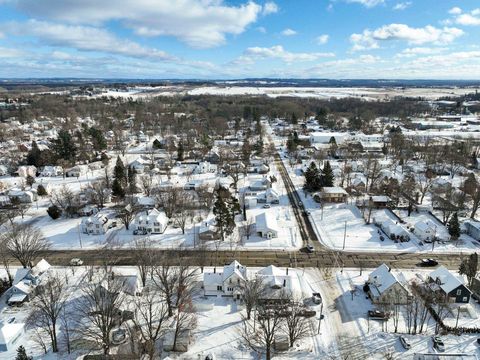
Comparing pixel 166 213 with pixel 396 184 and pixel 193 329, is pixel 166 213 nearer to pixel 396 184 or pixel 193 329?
pixel 193 329

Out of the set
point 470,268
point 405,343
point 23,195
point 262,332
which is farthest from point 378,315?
point 23,195

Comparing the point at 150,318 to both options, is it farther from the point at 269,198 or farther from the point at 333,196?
the point at 333,196

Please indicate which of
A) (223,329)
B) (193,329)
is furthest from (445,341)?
(193,329)

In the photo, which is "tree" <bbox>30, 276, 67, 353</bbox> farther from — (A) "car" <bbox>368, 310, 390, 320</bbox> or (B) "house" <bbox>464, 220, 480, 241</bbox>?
(B) "house" <bbox>464, 220, 480, 241</bbox>

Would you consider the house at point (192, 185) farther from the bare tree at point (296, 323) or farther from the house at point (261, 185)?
the bare tree at point (296, 323)

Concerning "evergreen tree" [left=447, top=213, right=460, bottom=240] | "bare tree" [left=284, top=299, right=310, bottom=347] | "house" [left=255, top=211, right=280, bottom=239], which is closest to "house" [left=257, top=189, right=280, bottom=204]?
"house" [left=255, top=211, right=280, bottom=239]

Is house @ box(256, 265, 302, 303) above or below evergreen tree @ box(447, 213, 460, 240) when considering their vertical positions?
below
